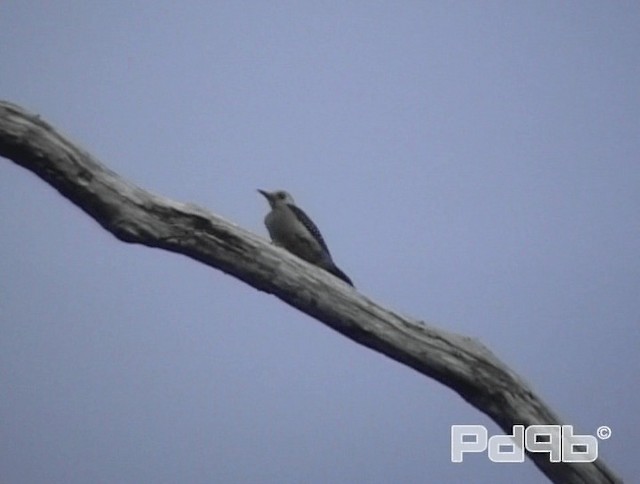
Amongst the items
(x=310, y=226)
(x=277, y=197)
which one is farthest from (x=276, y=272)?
(x=277, y=197)

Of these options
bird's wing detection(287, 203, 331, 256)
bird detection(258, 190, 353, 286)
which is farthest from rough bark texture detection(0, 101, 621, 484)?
bird's wing detection(287, 203, 331, 256)

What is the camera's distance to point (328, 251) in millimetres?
4816

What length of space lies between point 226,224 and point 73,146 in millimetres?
743

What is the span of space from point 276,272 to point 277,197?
66.7 inches

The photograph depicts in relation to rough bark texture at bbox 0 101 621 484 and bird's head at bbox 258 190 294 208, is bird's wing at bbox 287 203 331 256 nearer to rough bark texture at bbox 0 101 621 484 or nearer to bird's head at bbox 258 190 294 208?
bird's head at bbox 258 190 294 208

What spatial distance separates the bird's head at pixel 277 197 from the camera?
5.23 metres

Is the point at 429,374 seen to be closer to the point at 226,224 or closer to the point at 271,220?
the point at 226,224

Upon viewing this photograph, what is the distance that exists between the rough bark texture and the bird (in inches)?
18.5

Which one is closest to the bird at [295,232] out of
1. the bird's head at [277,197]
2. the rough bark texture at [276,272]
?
the bird's head at [277,197]

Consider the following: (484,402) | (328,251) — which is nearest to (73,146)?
(328,251)

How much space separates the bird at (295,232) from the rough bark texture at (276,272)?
0.47 m

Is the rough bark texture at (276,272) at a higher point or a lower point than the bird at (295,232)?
lower

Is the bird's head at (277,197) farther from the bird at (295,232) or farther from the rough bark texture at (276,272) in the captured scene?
the rough bark texture at (276,272)

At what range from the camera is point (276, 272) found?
3641 mm
